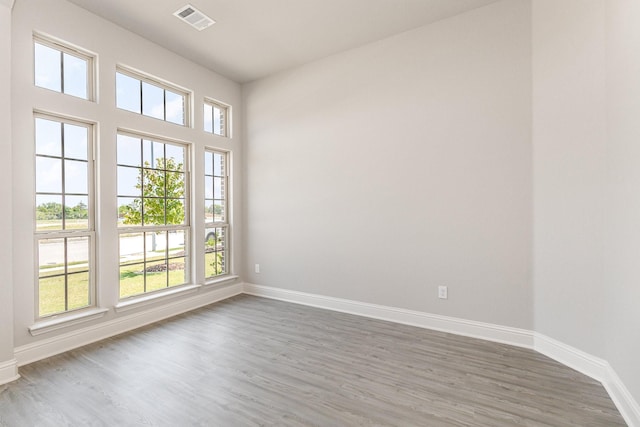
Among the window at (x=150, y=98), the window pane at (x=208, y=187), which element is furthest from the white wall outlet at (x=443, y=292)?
the window at (x=150, y=98)

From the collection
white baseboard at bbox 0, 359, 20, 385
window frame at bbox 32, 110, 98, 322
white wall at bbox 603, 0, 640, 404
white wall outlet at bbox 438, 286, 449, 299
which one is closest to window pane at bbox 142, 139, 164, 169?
window frame at bbox 32, 110, 98, 322

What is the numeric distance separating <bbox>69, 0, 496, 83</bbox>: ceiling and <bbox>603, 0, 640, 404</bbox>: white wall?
135 centimetres

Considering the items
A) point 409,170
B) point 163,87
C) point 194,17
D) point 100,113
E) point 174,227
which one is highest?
point 194,17

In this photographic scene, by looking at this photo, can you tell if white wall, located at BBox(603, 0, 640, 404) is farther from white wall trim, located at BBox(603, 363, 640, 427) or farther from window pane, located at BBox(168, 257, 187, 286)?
window pane, located at BBox(168, 257, 187, 286)

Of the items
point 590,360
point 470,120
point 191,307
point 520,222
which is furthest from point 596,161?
point 191,307

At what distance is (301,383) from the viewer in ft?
7.14

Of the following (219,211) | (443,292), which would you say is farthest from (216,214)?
(443,292)

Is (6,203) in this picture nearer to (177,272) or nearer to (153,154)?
(153,154)

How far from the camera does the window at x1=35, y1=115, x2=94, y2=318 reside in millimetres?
2691

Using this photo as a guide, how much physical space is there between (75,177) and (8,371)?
1.63 metres

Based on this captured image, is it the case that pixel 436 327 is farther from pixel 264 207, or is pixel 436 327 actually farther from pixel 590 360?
pixel 264 207

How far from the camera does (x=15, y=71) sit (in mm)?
2469

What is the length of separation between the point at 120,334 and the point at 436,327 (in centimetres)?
317

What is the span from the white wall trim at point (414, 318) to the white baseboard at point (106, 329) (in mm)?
869
